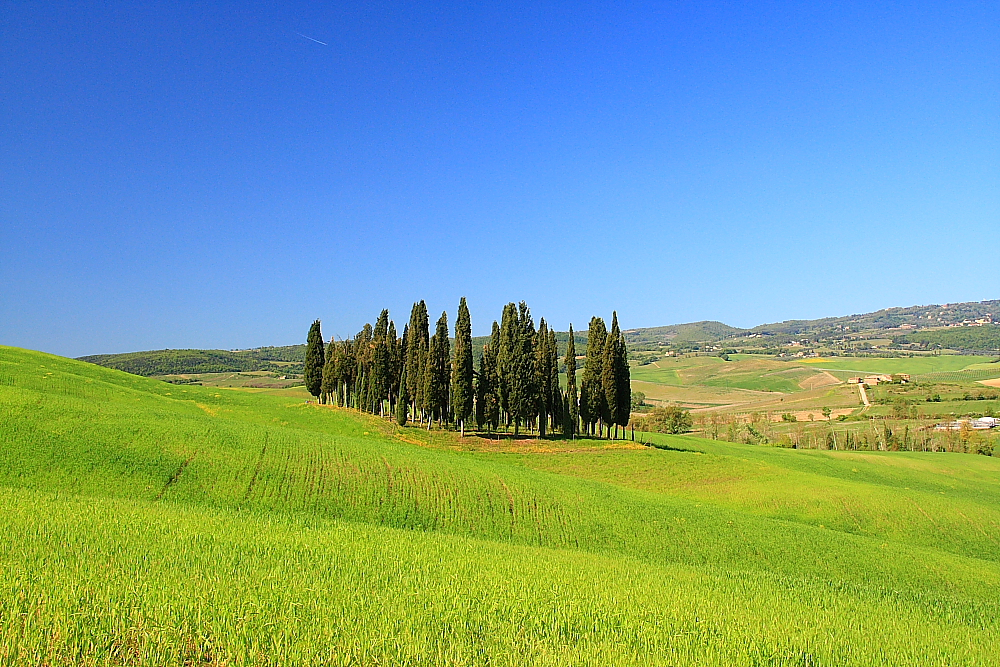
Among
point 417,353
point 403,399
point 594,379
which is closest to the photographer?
point 594,379

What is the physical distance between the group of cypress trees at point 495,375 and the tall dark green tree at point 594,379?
0.10 metres

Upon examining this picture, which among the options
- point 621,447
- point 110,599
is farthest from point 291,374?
point 110,599

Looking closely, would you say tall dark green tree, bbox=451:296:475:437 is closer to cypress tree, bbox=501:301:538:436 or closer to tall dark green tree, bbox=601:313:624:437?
cypress tree, bbox=501:301:538:436

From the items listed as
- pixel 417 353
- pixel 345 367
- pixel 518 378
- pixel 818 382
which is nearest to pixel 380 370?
pixel 417 353

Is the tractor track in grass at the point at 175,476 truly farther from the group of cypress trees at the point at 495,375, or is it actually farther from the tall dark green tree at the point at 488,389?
the tall dark green tree at the point at 488,389

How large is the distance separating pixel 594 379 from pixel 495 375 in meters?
9.77

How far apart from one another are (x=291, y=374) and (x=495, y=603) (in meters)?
195

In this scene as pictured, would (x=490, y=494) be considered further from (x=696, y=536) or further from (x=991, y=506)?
(x=991, y=506)

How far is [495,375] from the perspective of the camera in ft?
204

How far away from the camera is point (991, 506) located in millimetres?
41250

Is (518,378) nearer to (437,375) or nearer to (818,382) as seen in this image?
(437,375)

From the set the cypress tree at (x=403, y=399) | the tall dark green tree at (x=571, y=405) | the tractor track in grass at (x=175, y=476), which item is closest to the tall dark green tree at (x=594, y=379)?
the tall dark green tree at (x=571, y=405)

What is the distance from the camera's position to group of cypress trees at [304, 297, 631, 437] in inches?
2383

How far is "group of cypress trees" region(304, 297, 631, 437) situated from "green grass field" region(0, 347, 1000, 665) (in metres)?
20.4
